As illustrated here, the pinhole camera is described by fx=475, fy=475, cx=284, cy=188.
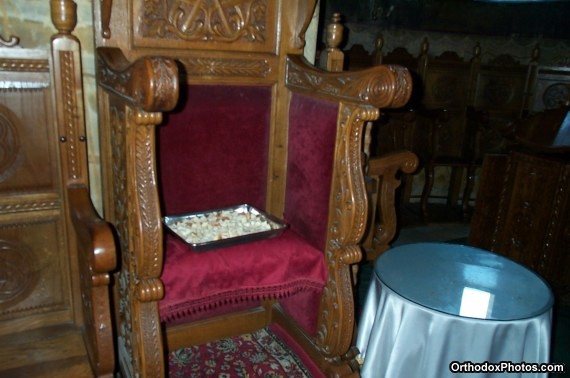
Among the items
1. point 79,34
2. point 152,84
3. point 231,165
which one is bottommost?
point 231,165

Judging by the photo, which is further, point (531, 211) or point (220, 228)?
point (531, 211)

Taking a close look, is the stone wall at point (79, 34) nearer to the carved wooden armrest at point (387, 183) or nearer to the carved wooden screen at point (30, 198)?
the carved wooden screen at point (30, 198)

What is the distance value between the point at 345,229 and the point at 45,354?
0.99 meters

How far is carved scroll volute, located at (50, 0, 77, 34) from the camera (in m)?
1.37

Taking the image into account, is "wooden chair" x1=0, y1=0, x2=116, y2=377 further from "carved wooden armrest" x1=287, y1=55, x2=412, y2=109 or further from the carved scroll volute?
"carved wooden armrest" x1=287, y1=55, x2=412, y2=109

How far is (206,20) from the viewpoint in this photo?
162 centimetres

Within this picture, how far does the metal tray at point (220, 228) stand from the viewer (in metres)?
1.50

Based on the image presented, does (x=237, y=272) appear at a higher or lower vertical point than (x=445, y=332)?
higher

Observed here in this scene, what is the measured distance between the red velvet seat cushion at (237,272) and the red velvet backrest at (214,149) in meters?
0.25

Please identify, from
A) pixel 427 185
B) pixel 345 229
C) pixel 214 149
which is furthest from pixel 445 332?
pixel 427 185

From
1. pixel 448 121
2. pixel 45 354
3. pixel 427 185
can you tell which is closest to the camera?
pixel 45 354

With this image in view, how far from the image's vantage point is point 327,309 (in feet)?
5.37

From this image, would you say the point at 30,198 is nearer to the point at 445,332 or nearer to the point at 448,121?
the point at 445,332

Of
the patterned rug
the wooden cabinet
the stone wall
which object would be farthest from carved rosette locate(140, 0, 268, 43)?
the wooden cabinet
